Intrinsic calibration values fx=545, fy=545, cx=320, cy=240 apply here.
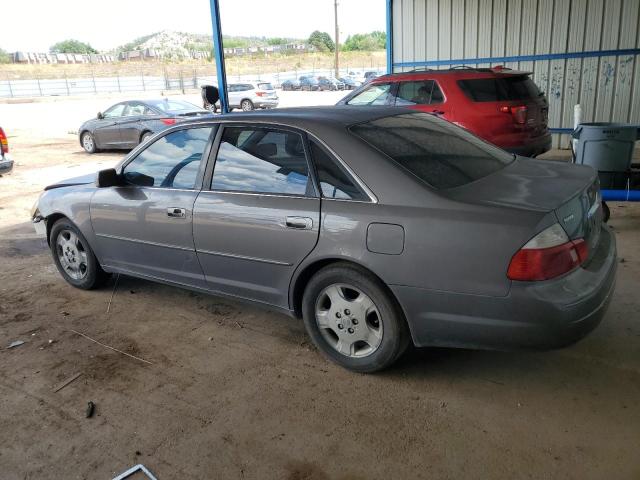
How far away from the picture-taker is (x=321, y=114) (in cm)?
361

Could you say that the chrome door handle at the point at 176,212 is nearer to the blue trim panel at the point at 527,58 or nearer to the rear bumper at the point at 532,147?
the rear bumper at the point at 532,147

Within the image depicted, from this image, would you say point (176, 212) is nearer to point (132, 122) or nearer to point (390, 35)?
point (132, 122)

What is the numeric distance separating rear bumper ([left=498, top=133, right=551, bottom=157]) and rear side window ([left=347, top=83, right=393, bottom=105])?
2.02 metres

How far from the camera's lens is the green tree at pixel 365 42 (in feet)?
302

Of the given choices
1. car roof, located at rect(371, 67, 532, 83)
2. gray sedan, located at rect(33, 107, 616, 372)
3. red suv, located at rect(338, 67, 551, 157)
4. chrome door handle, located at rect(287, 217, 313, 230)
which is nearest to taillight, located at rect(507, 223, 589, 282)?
gray sedan, located at rect(33, 107, 616, 372)

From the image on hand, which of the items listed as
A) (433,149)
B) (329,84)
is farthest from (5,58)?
(433,149)

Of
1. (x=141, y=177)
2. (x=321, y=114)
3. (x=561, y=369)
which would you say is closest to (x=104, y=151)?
(x=141, y=177)

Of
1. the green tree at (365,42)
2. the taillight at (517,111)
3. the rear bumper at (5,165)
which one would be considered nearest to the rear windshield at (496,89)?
the taillight at (517,111)

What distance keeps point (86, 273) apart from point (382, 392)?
3065mm

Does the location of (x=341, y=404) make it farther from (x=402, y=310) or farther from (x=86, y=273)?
(x=86, y=273)

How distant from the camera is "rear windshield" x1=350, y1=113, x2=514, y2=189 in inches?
123

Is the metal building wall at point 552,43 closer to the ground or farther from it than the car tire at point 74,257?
farther from it

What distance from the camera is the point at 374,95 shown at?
8766 mm

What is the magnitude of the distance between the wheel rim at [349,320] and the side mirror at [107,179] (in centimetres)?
203
